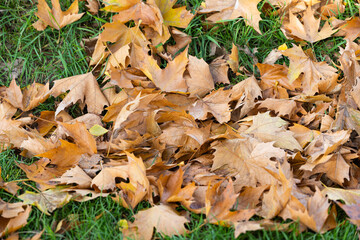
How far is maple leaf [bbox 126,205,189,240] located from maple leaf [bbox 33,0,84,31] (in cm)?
145

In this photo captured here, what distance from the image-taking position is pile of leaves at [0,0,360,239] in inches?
73.0

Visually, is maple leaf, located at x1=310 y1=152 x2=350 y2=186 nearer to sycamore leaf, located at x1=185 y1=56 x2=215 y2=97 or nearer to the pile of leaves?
the pile of leaves

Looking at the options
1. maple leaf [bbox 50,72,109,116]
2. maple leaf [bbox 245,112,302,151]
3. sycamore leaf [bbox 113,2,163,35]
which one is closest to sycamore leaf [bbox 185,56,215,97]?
sycamore leaf [bbox 113,2,163,35]

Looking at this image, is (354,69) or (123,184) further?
(354,69)

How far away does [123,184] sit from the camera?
194cm

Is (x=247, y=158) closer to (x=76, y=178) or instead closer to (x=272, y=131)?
(x=272, y=131)

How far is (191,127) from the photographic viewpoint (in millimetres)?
2225

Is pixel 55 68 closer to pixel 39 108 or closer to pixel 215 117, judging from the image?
pixel 39 108

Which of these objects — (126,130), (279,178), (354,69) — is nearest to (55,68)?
(126,130)

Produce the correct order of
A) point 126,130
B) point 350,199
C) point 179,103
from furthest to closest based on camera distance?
point 179,103 < point 126,130 < point 350,199

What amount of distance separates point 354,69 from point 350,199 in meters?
0.87

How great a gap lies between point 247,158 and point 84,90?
1073mm

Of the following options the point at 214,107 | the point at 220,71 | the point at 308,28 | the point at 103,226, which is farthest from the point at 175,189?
the point at 308,28

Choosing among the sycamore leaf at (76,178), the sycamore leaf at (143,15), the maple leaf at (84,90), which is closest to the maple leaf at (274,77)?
the sycamore leaf at (143,15)
